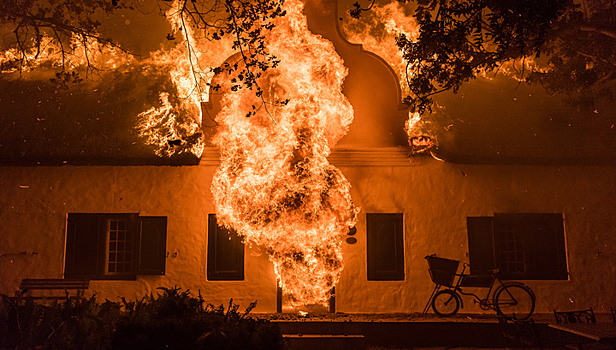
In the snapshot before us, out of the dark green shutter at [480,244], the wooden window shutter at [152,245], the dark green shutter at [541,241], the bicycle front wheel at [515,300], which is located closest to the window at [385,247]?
the dark green shutter at [480,244]

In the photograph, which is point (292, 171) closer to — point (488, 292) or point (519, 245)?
point (488, 292)

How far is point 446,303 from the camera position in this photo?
33.8 feet

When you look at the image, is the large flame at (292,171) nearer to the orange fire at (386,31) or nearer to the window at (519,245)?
the orange fire at (386,31)

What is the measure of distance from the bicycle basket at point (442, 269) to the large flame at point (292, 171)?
1.93m

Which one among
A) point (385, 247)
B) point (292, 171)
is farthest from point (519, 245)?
point (292, 171)

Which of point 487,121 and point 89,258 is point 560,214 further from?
point 89,258

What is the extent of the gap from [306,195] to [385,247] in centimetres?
230

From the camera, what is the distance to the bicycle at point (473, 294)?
32.8ft

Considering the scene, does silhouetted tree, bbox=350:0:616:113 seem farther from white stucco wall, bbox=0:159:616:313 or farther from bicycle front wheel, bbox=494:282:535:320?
bicycle front wheel, bbox=494:282:535:320

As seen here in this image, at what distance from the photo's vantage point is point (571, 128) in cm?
1105

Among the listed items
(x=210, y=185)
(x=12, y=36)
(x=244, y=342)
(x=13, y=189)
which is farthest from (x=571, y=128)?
(x=12, y=36)

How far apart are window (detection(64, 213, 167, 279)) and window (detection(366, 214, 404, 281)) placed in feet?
15.2

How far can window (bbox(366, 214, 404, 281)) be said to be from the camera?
10828mm

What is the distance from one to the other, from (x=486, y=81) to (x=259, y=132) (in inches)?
240
